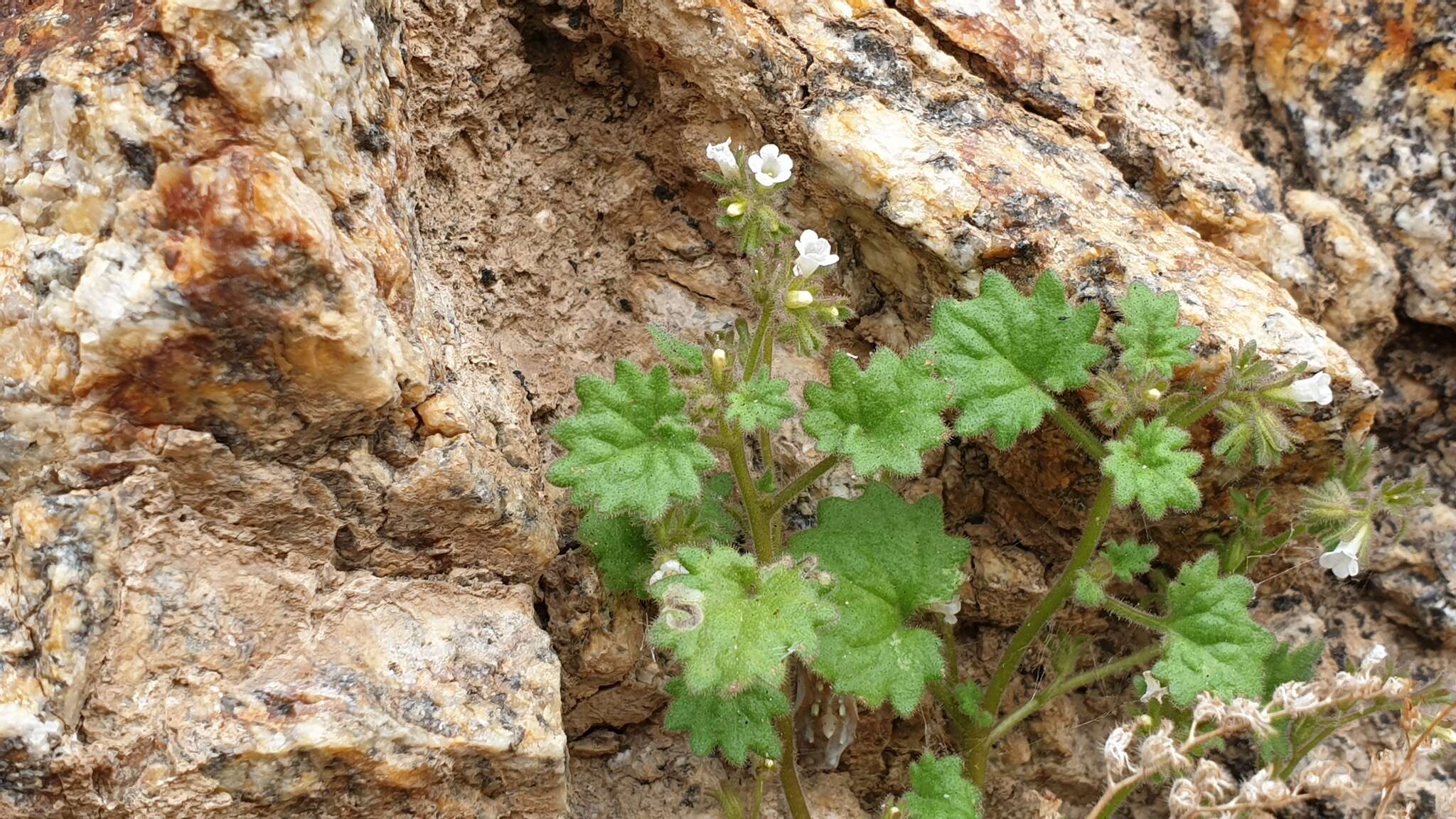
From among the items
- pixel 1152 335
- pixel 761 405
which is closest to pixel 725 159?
pixel 761 405

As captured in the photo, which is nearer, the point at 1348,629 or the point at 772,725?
the point at 772,725

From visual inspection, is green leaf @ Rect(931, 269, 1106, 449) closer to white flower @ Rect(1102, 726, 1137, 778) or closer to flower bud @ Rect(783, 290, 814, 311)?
flower bud @ Rect(783, 290, 814, 311)

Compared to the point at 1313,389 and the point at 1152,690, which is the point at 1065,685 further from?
the point at 1313,389

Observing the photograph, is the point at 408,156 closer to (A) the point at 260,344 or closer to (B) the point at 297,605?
(A) the point at 260,344

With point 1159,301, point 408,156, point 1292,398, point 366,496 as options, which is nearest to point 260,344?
point 366,496

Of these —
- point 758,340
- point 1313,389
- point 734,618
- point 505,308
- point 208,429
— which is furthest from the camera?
point 505,308

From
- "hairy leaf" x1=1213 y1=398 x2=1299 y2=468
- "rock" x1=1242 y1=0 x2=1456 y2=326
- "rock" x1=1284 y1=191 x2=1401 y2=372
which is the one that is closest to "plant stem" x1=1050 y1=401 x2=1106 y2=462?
"hairy leaf" x1=1213 y1=398 x2=1299 y2=468
